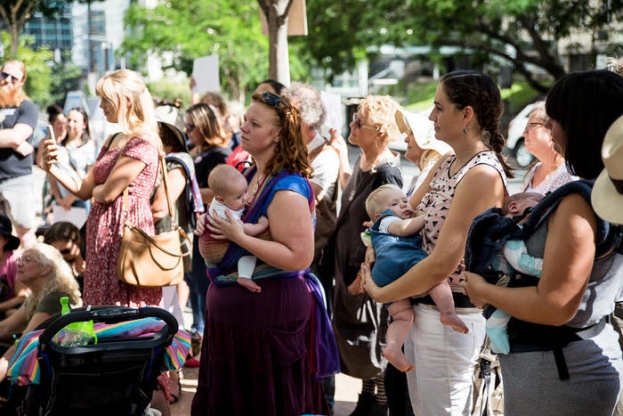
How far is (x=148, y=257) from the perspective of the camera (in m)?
4.70

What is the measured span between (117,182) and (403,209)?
1853 millimetres

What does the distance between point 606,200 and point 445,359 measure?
1.37 meters

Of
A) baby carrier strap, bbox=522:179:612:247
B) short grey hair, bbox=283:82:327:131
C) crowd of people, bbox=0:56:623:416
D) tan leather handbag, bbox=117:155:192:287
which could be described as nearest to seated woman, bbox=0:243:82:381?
crowd of people, bbox=0:56:623:416

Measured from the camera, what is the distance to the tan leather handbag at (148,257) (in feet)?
15.2

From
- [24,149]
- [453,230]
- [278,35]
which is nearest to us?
[453,230]

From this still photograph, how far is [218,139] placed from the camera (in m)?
6.32

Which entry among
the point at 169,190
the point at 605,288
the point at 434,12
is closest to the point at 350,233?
the point at 169,190

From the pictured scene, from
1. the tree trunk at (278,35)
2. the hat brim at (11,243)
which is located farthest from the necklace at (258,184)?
the tree trunk at (278,35)

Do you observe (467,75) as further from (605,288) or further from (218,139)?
(218,139)

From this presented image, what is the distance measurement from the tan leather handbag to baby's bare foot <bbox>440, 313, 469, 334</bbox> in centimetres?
210

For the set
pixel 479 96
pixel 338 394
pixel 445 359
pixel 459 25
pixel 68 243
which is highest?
pixel 459 25

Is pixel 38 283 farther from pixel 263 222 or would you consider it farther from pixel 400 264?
pixel 400 264

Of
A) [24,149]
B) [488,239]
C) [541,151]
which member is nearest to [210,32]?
[24,149]

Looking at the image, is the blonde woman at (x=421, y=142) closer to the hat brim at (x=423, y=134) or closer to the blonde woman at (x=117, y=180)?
the hat brim at (x=423, y=134)
